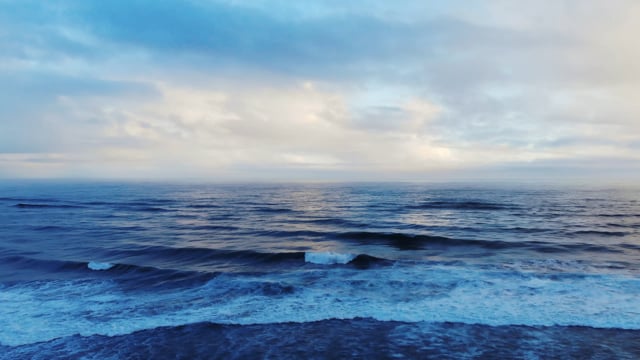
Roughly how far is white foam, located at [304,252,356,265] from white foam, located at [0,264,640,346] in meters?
2.83

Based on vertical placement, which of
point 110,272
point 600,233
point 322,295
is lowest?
point 110,272

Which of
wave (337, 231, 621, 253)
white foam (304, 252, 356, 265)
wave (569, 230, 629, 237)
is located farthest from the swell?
wave (569, 230, 629, 237)

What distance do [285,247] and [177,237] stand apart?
9631 mm

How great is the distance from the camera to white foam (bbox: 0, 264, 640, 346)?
37.3ft

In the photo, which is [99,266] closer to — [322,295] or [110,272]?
[110,272]

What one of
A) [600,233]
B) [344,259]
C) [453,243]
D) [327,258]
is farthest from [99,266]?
[600,233]

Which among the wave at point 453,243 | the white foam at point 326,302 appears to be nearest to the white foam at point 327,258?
the white foam at point 326,302

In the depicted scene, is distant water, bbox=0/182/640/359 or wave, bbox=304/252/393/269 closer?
distant water, bbox=0/182/640/359

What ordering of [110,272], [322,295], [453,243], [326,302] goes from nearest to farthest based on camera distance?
[326,302], [322,295], [110,272], [453,243]

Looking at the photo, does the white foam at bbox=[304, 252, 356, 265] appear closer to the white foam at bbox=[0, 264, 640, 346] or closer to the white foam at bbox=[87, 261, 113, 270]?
the white foam at bbox=[0, 264, 640, 346]

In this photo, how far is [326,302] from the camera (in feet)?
43.7

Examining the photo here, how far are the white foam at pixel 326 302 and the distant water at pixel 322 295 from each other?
68 millimetres

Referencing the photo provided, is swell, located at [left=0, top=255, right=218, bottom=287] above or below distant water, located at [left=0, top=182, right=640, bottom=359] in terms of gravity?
below

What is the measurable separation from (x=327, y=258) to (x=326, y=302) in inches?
291
